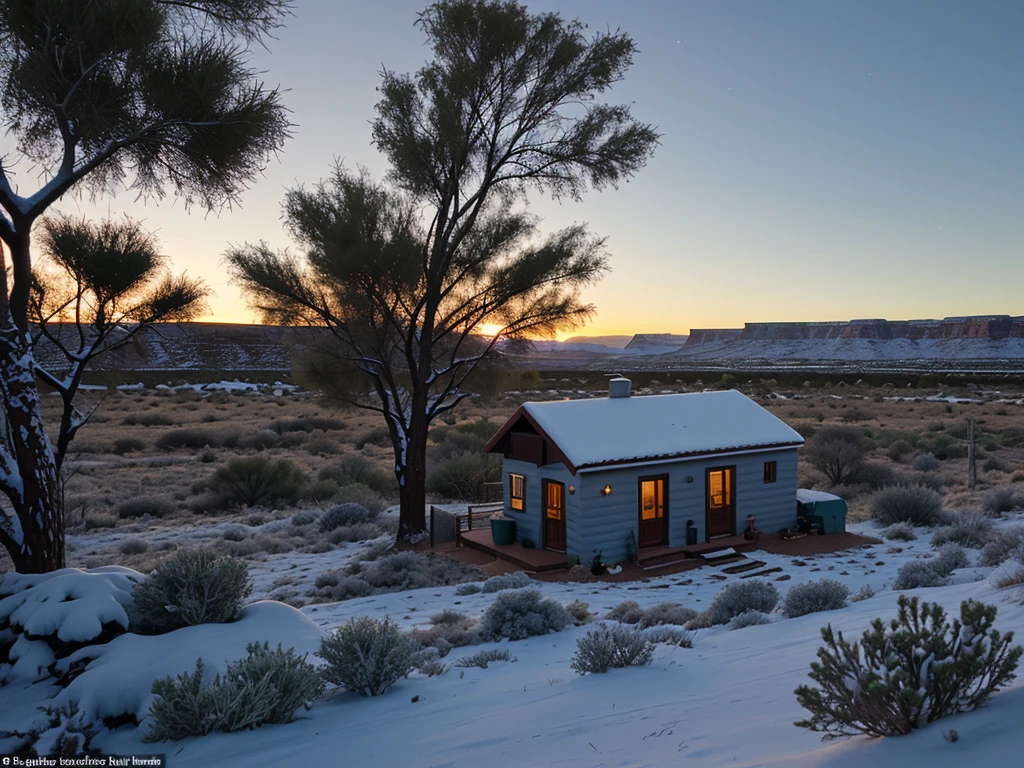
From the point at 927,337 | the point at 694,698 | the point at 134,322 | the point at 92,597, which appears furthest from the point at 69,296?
the point at 927,337

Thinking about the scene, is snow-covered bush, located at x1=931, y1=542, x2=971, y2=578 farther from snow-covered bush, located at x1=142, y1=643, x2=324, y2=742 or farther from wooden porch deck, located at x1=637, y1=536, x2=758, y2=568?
snow-covered bush, located at x1=142, y1=643, x2=324, y2=742

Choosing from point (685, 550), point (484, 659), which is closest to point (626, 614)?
point (484, 659)

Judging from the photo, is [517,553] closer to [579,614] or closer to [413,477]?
[413,477]

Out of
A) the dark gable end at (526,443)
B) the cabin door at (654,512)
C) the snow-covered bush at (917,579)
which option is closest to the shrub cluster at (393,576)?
the dark gable end at (526,443)

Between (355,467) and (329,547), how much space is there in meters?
8.66

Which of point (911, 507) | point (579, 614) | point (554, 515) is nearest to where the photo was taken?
point (579, 614)

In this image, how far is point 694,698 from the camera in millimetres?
5445

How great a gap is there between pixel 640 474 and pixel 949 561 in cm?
573

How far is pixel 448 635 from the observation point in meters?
8.62

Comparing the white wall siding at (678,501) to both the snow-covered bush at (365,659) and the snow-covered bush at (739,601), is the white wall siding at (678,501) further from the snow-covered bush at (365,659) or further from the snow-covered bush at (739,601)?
the snow-covered bush at (365,659)

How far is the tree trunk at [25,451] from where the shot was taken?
8.22 metres

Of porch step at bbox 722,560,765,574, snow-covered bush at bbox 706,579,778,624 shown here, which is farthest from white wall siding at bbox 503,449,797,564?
snow-covered bush at bbox 706,579,778,624

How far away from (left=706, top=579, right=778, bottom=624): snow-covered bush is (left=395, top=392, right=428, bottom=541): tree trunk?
28.1 feet

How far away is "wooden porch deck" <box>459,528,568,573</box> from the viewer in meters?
14.1
